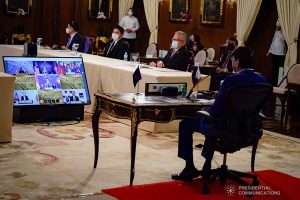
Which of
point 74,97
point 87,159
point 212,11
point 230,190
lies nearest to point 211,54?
point 212,11

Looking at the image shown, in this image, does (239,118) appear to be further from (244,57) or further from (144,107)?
(144,107)

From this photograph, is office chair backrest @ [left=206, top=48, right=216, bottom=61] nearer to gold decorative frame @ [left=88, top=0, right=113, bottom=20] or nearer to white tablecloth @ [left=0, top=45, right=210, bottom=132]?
white tablecloth @ [left=0, top=45, right=210, bottom=132]

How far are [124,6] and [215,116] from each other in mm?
13453

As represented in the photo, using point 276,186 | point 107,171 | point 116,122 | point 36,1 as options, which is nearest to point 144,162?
point 107,171

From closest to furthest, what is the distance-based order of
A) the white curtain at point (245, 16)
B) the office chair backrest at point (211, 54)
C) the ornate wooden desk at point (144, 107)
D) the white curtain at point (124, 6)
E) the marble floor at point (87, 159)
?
the marble floor at point (87, 159), the ornate wooden desk at point (144, 107), the white curtain at point (245, 16), the office chair backrest at point (211, 54), the white curtain at point (124, 6)

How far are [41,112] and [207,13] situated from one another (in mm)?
7943

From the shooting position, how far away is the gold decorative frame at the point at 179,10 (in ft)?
54.1

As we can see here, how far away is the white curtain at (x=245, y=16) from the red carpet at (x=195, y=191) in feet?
26.7

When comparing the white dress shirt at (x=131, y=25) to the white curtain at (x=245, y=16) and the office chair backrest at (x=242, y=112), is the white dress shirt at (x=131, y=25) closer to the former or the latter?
the white curtain at (x=245, y=16)

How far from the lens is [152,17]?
17.4 meters

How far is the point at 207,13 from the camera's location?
15734 millimetres

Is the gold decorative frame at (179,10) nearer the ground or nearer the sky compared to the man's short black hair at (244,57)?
nearer the sky

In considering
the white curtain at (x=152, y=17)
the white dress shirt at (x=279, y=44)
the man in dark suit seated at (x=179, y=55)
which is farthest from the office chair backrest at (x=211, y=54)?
the man in dark suit seated at (x=179, y=55)

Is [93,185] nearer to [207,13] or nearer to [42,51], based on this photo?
[42,51]
